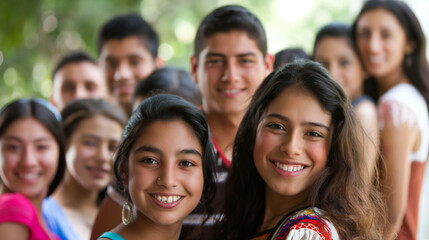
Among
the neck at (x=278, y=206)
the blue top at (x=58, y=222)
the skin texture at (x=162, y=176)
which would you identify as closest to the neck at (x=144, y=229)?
the skin texture at (x=162, y=176)

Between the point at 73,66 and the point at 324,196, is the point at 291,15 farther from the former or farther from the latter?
the point at 324,196

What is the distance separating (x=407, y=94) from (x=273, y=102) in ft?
3.64

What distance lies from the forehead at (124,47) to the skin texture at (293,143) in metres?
1.84

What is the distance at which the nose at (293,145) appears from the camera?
1787 mm

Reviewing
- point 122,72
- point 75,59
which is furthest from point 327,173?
point 75,59

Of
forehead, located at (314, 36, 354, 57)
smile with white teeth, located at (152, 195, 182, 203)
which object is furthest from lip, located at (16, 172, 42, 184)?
forehead, located at (314, 36, 354, 57)

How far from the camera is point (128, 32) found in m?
3.60

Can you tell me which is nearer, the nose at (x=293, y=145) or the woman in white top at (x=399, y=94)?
the nose at (x=293, y=145)

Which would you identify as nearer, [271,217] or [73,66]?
[271,217]

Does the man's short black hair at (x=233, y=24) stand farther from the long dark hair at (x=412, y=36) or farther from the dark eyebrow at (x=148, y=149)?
the long dark hair at (x=412, y=36)

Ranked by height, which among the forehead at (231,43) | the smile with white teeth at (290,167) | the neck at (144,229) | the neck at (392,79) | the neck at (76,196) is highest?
the forehead at (231,43)

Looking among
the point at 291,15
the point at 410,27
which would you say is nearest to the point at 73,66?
the point at 410,27

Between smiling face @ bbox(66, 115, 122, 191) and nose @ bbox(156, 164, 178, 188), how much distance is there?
3.59 ft

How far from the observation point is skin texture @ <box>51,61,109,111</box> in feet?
12.7
